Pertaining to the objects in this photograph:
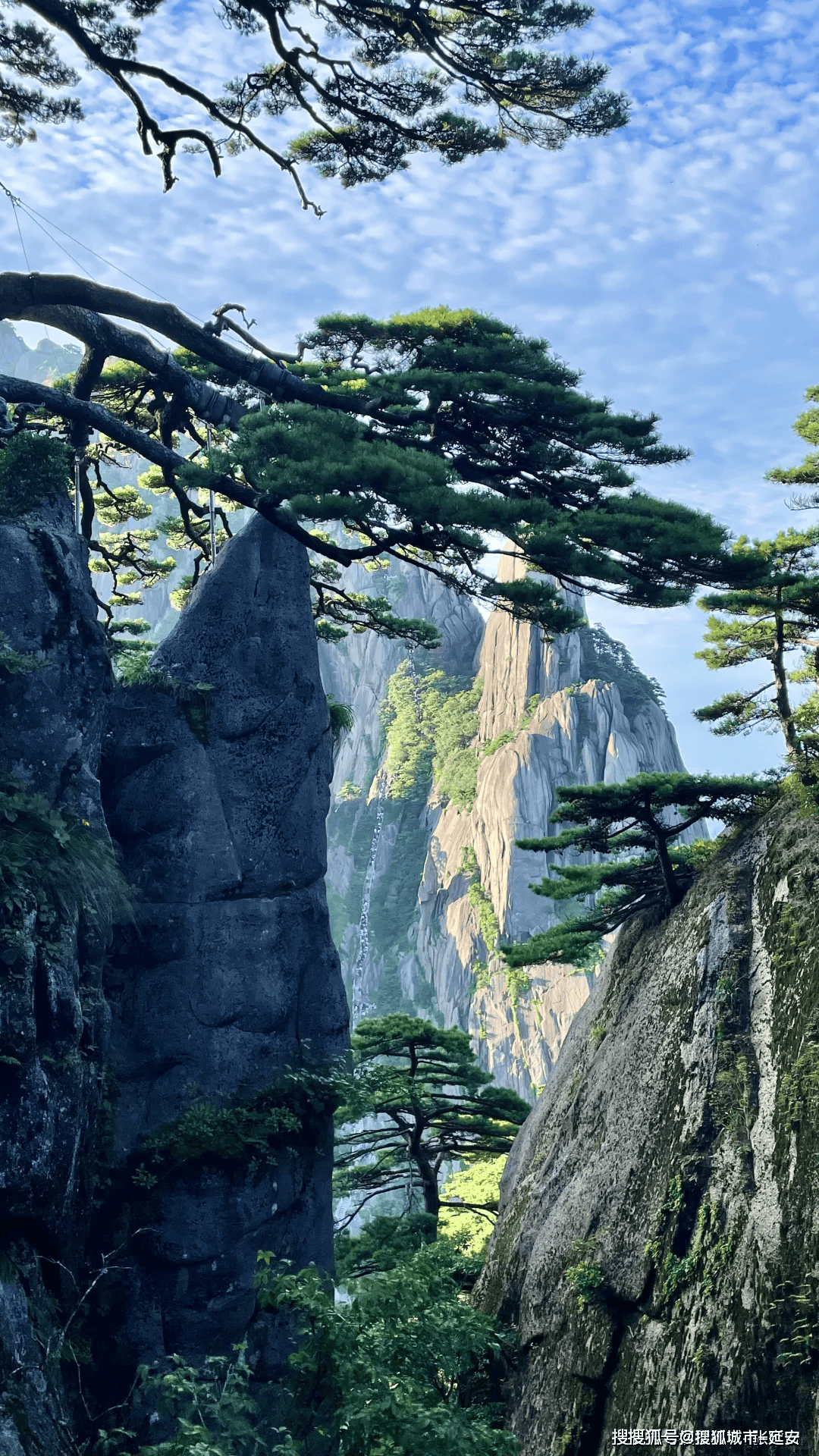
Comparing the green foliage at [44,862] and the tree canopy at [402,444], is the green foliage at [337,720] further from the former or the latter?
the green foliage at [44,862]

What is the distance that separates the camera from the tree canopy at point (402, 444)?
408 inches

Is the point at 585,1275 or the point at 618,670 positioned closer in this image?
the point at 585,1275

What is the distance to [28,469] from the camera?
10.8 m

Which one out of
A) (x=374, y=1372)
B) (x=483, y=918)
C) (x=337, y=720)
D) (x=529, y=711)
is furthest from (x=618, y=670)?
(x=374, y=1372)

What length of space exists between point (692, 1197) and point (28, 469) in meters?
9.90

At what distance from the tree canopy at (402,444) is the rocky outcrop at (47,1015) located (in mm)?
2492

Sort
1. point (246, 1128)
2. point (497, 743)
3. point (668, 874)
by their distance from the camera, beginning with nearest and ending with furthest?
point (246, 1128), point (668, 874), point (497, 743)

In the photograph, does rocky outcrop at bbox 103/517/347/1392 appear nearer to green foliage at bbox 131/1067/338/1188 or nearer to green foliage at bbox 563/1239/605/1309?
green foliage at bbox 131/1067/338/1188

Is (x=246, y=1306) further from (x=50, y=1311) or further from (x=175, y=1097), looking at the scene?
(x=50, y=1311)

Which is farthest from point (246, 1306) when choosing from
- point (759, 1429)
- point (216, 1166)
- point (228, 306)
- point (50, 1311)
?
point (228, 306)

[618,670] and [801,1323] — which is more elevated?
[618,670]

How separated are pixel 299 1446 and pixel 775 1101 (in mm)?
4742

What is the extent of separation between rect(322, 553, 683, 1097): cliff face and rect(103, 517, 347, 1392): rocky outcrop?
34.3 meters

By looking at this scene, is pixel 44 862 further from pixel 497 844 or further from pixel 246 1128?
pixel 497 844
